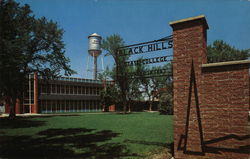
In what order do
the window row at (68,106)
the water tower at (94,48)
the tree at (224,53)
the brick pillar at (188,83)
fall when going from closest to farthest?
the brick pillar at (188,83)
the tree at (224,53)
the window row at (68,106)
the water tower at (94,48)

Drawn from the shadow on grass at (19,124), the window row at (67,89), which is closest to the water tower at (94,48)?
the window row at (67,89)

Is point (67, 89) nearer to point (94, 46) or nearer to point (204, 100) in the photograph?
point (94, 46)

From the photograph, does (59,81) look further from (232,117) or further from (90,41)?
(232,117)

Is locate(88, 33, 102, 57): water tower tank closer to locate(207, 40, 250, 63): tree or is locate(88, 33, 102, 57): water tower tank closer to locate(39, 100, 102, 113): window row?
locate(39, 100, 102, 113): window row

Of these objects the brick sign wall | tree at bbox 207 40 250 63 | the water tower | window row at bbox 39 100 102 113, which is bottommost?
window row at bbox 39 100 102 113

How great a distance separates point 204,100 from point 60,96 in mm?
37535

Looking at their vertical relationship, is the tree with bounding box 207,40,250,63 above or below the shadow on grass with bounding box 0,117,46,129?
above

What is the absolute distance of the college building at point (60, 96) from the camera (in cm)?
3500

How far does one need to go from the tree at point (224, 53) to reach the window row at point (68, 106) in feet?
90.3

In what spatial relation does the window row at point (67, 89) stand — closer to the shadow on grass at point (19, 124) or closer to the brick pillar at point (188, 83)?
the shadow on grass at point (19, 124)

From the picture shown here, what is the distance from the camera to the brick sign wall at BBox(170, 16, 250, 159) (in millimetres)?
4543

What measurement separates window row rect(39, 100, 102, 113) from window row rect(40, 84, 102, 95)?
1.99m

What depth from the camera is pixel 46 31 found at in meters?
22.7

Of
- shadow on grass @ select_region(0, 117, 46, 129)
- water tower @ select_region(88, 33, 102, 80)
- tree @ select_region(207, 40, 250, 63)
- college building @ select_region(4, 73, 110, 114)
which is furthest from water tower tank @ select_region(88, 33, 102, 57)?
shadow on grass @ select_region(0, 117, 46, 129)
